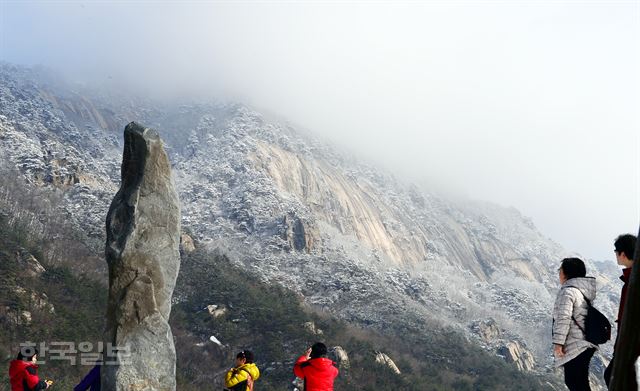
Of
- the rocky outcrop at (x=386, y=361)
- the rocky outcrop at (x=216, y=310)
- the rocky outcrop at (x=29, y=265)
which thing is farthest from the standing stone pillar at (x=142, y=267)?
the rocky outcrop at (x=216, y=310)

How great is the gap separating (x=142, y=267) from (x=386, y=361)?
1512 inches

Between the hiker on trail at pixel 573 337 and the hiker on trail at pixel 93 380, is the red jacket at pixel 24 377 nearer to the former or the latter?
the hiker on trail at pixel 93 380

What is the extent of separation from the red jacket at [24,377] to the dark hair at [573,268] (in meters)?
6.78

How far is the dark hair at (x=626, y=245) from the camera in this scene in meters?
4.89

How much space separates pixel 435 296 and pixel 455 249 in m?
28.8

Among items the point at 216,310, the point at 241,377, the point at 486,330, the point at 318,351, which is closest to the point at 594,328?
the point at 318,351

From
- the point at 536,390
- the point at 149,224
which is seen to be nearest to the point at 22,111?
the point at 536,390

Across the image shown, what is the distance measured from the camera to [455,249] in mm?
104062

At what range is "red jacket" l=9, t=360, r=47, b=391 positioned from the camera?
286 inches

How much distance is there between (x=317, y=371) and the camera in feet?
19.9

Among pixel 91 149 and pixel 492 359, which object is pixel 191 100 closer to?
pixel 91 149

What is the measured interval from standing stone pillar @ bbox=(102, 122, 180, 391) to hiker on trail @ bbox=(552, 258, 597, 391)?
580 centimetres

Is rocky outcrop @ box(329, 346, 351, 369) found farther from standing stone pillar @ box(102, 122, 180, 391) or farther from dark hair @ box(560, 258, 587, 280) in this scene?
dark hair @ box(560, 258, 587, 280)

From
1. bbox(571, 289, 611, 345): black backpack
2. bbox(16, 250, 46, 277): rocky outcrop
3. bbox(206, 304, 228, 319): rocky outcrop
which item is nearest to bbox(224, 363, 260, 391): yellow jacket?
bbox(571, 289, 611, 345): black backpack
